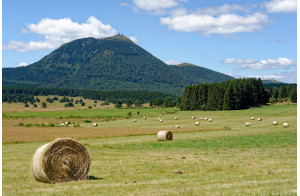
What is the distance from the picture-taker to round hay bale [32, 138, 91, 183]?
1639cm

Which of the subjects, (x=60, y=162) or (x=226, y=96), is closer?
(x=60, y=162)

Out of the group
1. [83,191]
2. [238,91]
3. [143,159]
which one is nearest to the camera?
[83,191]

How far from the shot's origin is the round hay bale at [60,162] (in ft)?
53.8

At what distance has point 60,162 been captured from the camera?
55.1ft

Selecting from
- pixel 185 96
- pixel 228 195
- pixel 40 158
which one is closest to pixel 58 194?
pixel 40 158

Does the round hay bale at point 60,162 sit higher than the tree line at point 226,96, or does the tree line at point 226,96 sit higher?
the tree line at point 226,96

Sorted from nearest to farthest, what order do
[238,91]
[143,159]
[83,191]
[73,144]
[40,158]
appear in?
1. [83,191]
2. [40,158]
3. [73,144]
4. [143,159]
5. [238,91]

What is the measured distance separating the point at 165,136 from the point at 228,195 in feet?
88.1

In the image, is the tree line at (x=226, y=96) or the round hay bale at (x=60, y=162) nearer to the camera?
the round hay bale at (x=60, y=162)

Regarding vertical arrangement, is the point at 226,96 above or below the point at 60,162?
above

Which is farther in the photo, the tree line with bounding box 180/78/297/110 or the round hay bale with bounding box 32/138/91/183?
the tree line with bounding box 180/78/297/110

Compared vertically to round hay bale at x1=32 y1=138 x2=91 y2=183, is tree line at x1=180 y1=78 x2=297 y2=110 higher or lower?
higher

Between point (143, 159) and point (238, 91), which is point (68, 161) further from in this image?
point (238, 91)

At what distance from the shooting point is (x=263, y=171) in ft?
60.2
